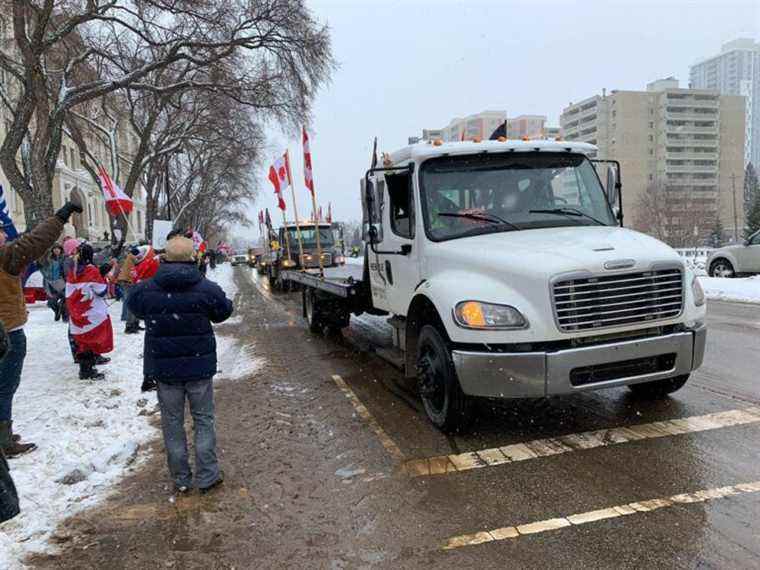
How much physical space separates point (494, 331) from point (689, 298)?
5.80 ft

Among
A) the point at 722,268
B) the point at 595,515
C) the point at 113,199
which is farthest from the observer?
the point at 722,268

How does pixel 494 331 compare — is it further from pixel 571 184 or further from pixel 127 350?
pixel 127 350

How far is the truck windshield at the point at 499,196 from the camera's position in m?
5.59

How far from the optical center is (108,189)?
11.0 meters

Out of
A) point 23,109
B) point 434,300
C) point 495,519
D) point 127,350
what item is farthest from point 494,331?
point 23,109

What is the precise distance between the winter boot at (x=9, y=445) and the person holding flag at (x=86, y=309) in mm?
2660

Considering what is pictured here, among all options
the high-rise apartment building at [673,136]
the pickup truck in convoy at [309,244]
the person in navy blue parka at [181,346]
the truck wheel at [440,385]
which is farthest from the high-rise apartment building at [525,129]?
the high-rise apartment building at [673,136]

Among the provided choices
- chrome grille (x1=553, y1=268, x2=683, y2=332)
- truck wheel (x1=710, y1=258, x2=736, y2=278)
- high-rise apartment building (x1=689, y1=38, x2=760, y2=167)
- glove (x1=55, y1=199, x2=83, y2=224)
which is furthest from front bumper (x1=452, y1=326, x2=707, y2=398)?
high-rise apartment building (x1=689, y1=38, x2=760, y2=167)

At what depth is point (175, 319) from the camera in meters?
4.16

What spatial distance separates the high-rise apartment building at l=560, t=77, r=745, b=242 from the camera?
→ 396ft

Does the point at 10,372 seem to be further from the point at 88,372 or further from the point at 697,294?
the point at 697,294

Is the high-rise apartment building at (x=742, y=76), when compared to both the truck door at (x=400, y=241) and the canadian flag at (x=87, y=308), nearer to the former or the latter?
the truck door at (x=400, y=241)

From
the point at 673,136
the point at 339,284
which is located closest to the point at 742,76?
the point at 673,136

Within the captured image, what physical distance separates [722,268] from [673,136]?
122 meters
